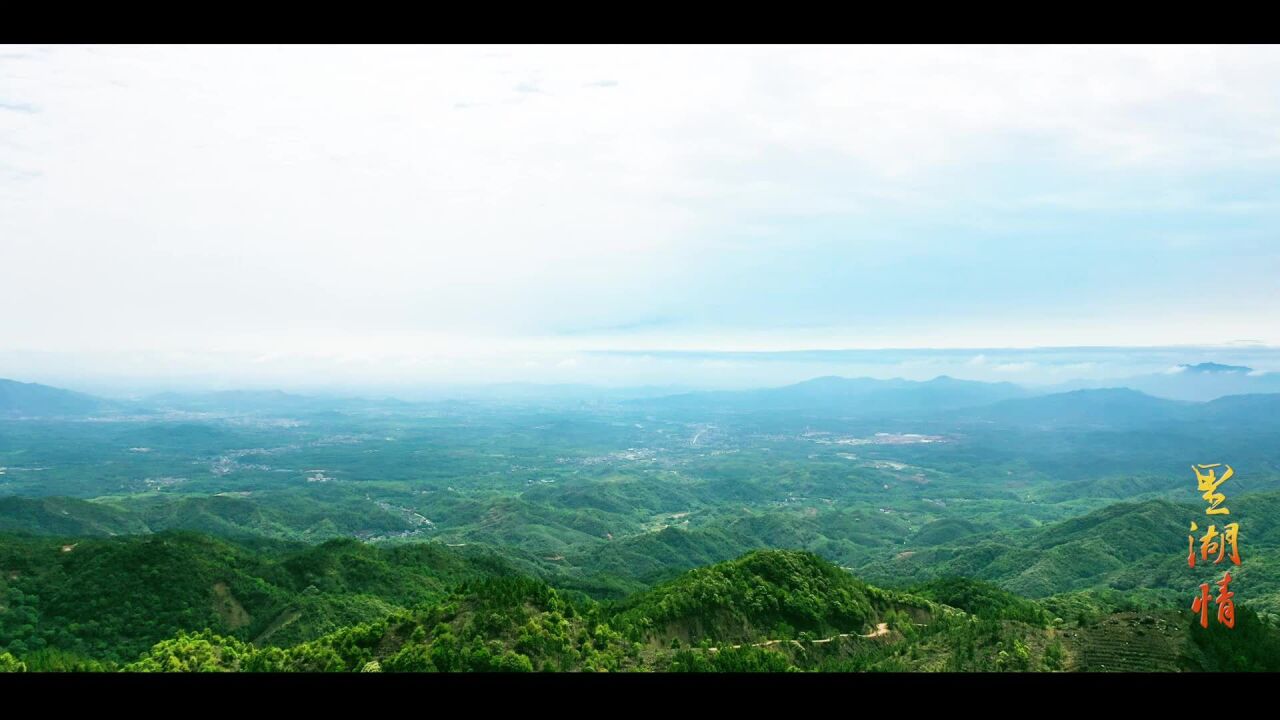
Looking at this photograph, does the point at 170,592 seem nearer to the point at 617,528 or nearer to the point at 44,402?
the point at 617,528

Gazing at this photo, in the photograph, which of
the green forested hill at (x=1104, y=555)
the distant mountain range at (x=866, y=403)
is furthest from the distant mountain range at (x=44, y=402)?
the green forested hill at (x=1104, y=555)

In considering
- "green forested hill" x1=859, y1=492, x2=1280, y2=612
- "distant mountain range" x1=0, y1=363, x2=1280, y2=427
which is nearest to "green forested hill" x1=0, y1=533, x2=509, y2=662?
"green forested hill" x1=859, y1=492, x2=1280, y2=612

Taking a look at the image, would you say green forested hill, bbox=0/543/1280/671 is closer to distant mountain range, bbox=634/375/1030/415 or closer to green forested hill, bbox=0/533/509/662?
green forested hill, bbox=0/533/509/662

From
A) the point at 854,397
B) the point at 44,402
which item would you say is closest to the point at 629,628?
the point at 44,402

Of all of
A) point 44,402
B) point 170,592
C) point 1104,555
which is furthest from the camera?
point 44,402

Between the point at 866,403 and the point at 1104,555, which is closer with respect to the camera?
the point at 1104,555

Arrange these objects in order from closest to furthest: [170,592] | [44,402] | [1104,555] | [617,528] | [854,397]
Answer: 1. [170,592]
2. [1104,555]
3. [617,528]
4. [44,402]
5. [854,397]

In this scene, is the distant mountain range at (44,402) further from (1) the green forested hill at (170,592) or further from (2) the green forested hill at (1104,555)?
(2) the green forested hill at (1104,555)

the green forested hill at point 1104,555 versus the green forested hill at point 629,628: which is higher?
the green forested hill at point 629,628

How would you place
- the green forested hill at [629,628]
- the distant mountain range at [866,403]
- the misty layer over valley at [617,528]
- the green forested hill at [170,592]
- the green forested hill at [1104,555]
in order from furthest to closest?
the distant mountain range at [866,403] < the green forested hill at [1104,555] < the green forested hill at [170,592] < the misty layer over valley at [617,528] < the green forested hill at [629,628]
